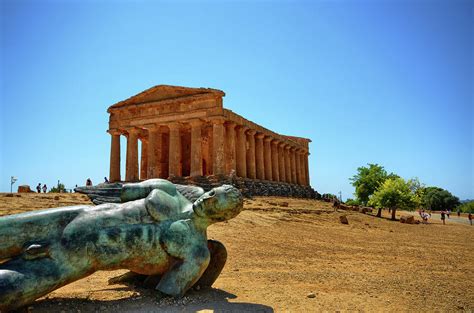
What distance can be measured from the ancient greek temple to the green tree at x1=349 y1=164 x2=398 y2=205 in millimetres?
12333

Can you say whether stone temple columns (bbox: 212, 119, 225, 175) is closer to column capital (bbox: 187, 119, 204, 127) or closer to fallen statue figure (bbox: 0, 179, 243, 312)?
column capital (bbox: 187, 119, 204, 127)

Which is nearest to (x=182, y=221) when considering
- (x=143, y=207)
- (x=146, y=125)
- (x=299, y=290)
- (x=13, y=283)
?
(x=143, y=207)

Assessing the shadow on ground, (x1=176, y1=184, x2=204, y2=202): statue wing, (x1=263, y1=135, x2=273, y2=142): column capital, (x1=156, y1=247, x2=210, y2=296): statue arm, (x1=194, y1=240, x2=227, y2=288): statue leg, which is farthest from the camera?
(x1=263, y1=135, x2=273, y2=142): column capital

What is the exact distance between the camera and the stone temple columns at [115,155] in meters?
35.5

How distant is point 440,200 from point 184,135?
241 ft

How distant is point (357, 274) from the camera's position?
710cm

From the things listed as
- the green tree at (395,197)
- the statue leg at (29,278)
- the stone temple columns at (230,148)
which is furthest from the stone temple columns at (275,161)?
the statue leg at (29,278)

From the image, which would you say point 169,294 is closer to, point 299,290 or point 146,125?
point 299,290

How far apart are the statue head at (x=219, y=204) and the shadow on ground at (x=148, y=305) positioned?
3.36 feet

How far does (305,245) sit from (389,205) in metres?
23.4

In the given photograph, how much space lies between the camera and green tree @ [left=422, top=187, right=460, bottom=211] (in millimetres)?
82750

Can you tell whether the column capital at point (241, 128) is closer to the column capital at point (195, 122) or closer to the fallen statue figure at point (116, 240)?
the column capital at point (195, 122)

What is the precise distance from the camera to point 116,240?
3.77 m

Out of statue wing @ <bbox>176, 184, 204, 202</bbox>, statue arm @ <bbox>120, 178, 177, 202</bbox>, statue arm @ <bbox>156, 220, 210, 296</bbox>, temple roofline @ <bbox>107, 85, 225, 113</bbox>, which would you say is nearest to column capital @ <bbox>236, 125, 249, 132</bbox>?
temple roofline @ <bbox>107, 85, 225, 113</bbox>
